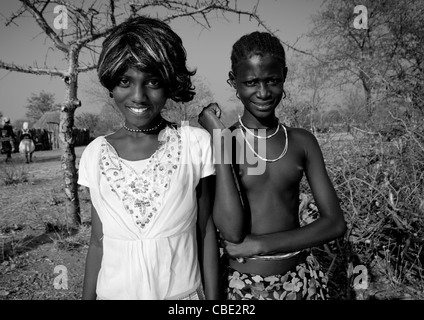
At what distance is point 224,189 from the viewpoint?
110 centimetres

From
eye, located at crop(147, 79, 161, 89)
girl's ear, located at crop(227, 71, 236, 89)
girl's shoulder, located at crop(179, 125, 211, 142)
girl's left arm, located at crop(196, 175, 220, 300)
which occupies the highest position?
girl's ear, located at crop(227, 71, 236, 89)

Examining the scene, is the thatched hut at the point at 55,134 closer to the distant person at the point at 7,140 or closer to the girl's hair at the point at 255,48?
the distant person at the point at 7,140

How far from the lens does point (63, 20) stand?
346cm

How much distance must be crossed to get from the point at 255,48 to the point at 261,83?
152 millimetres

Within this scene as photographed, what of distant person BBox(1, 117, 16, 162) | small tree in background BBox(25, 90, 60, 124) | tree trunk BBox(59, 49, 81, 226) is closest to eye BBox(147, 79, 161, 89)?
tree trunk BBox(59, 49, 81, 226)

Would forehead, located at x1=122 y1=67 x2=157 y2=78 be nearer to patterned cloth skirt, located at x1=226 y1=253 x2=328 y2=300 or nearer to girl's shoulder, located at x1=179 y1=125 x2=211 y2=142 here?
girl's shoulder, located at x1=179 y1=125 x2=211 y2=142

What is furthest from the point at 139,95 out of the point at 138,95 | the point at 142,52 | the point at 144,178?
the point at 144,178

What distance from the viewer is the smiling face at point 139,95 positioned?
1136mm

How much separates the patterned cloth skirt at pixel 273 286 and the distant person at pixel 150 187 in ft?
0.37

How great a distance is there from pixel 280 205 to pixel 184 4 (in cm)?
290

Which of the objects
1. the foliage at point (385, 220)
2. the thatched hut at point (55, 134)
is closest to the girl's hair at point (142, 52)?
the foliage at point (385, 220)

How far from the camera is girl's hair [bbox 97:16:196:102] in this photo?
111 cm

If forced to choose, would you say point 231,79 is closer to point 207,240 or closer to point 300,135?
A: point 300,135

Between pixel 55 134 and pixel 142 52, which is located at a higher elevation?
pixel 55 134
